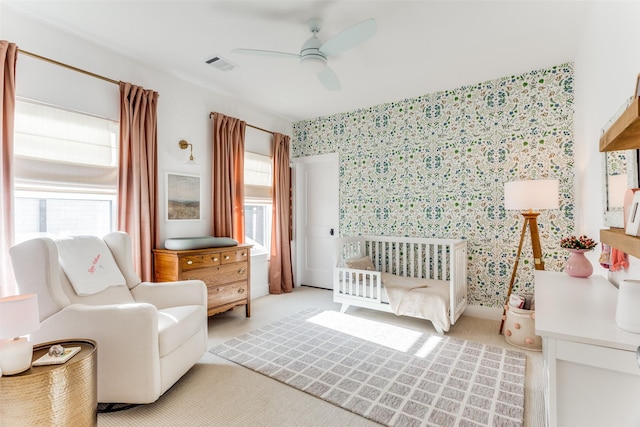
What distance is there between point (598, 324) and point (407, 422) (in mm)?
1133

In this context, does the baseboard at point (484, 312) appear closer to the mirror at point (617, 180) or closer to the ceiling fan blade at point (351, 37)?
the mirror at point (617, 180)

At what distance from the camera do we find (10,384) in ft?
4.35

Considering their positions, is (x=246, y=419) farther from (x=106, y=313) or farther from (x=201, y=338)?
(x=106, y=313)

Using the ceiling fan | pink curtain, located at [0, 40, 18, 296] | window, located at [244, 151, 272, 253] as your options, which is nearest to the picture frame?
window, located at [244, 151, 272, 253]

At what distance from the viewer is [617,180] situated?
162cm

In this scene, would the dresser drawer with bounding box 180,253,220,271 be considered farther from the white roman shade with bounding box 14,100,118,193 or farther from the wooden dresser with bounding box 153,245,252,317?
the white roman shade with bounding box 14,100,118,193

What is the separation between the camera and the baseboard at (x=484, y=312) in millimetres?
3459

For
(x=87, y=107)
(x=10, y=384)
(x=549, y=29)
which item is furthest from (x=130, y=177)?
(x=549, y=29)

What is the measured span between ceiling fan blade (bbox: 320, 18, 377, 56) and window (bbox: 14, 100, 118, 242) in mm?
2074

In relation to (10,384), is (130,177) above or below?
above

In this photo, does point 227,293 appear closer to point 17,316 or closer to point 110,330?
point 110,330

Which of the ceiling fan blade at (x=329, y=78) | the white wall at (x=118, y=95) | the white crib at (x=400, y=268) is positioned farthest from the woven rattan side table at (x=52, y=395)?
the white crib at (x=400, y=268)

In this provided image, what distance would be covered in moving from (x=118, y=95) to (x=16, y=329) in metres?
2.24

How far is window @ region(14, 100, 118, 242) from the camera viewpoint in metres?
2.34
